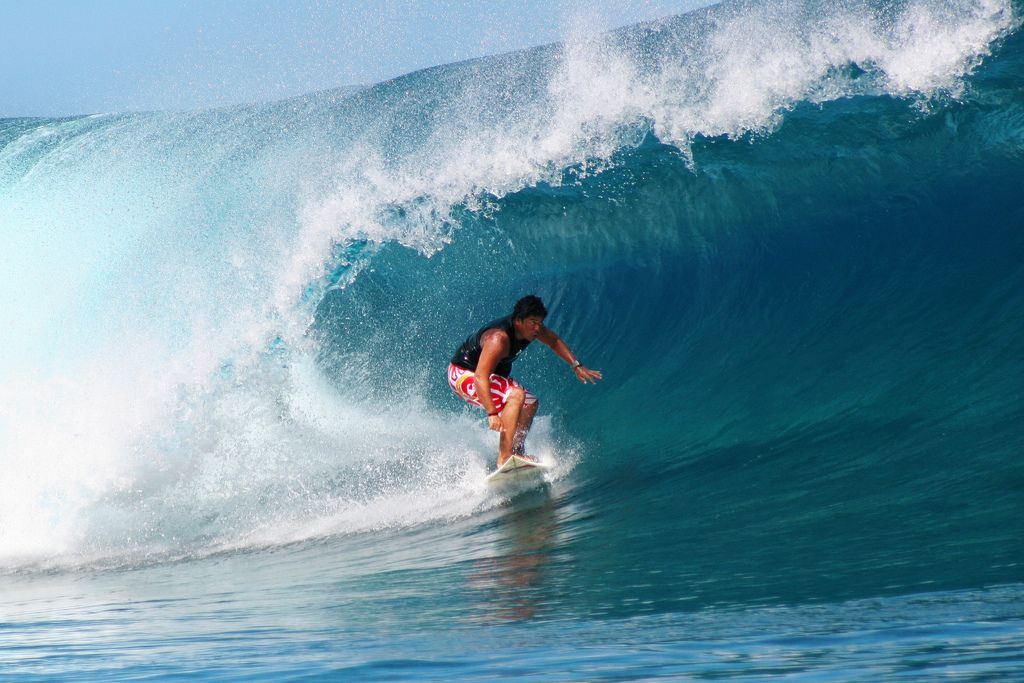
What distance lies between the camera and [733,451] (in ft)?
20.1

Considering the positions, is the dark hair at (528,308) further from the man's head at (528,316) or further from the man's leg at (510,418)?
the man's leg at (510,418)

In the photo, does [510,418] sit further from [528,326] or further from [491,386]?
[528,326]

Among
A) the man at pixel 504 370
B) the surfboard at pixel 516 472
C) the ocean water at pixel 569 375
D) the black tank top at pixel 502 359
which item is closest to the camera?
the ocean water at pixel 569 375

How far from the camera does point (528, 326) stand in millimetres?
6121

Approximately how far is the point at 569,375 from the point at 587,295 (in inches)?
48.2

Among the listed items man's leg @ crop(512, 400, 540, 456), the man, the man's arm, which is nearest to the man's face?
the man

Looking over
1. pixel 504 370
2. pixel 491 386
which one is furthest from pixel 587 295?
pixel 491 386

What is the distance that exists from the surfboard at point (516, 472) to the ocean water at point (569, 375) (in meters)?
0.15

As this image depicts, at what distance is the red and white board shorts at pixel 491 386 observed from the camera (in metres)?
6.24

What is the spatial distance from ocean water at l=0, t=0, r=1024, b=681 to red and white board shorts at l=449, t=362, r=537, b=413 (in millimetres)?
Answer: 506

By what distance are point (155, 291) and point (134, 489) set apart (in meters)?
2.96

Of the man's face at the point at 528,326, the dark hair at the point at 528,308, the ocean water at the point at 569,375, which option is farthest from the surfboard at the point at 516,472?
the dark hair at the point at 528,308

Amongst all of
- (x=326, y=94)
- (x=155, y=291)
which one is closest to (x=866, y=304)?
(x=155, y=291)

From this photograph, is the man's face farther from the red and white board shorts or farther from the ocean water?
the ocean water
